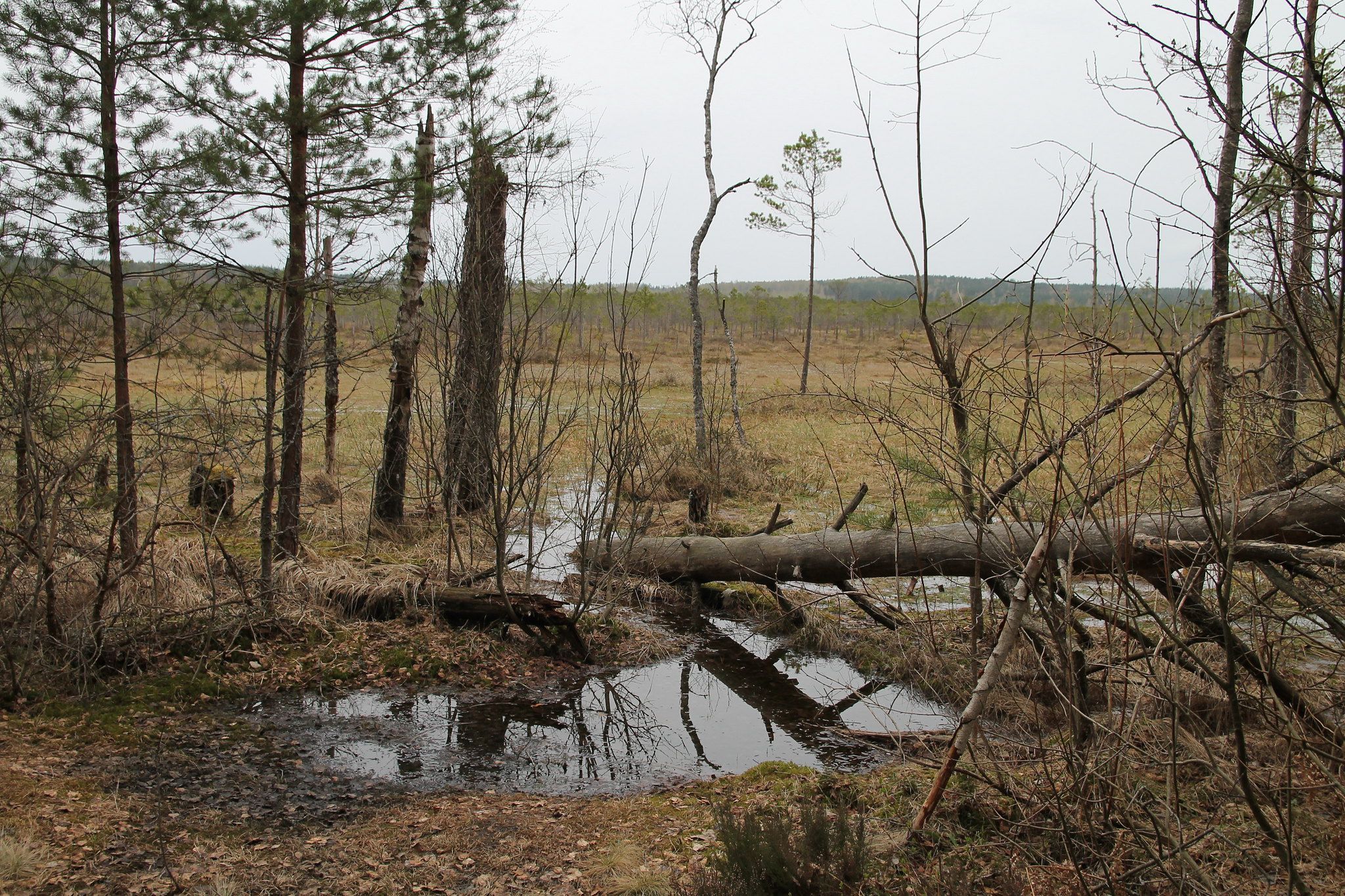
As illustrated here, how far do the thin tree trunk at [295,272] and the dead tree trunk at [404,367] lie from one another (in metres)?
1.28

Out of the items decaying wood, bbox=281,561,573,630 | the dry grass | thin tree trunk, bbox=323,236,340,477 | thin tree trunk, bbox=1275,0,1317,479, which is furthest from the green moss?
thin tree trunk, bbox=1275,0,1317,479

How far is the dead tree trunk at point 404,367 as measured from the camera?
29.6 ft

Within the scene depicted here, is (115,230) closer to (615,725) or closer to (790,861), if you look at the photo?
(615,725)

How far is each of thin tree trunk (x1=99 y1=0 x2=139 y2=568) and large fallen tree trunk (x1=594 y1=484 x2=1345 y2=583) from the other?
11.6ft

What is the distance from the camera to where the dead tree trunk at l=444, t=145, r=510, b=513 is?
271 inches

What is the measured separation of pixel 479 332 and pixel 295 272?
151 cm

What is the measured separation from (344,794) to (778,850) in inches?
100

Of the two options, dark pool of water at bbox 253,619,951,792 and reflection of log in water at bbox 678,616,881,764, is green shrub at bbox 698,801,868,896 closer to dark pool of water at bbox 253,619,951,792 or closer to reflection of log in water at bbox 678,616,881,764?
dark pool of water at bbox 253,619,951,792

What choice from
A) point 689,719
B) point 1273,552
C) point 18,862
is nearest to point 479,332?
point 689,719

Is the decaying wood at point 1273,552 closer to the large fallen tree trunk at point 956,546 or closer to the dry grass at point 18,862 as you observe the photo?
the large fallen tree trunk at point 956,546

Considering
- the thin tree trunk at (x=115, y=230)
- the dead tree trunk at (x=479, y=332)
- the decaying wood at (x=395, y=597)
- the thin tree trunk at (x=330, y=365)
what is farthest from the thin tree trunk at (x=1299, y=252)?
the thin tree trunk at (x=115, y=230)

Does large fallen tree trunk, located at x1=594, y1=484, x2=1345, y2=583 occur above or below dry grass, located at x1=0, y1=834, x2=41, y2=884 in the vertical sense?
above

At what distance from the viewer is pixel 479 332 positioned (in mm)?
7203

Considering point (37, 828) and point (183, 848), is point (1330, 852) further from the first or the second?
point (37, 828)
